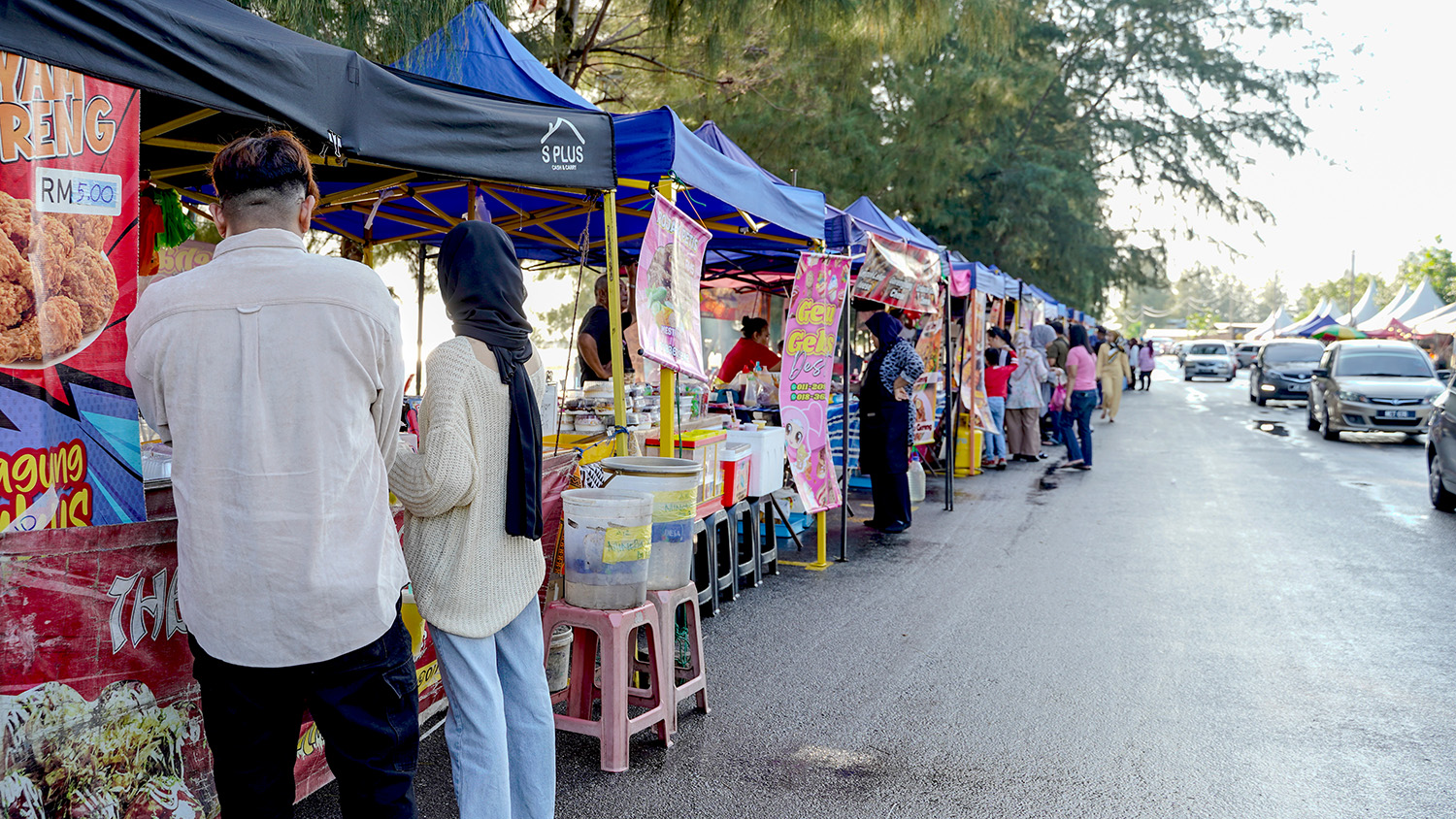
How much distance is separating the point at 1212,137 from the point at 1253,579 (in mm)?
23734

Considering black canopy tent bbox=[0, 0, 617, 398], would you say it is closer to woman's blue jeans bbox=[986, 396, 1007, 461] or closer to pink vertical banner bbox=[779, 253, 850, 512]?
pink vertical banner bbox=[779, 253, 850, 512]

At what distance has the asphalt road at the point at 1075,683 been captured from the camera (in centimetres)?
360

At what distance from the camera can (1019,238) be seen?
2278 cm

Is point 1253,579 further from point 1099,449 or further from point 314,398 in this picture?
point 1099,449

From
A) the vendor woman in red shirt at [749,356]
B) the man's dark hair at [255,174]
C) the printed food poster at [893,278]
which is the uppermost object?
the printed food poster at [893,278]

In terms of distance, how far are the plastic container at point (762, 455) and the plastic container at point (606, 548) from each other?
2.71m

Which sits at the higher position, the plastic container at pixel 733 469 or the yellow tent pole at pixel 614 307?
the yellow tent pole at pixel 614 307

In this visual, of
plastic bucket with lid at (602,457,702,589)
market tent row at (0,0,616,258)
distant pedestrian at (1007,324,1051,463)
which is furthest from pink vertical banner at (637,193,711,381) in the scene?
distant pedestrian at (1007,324,1051,463)

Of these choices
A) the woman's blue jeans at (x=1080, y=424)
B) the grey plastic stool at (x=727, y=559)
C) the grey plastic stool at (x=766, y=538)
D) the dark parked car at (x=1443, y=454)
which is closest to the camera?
the grey plastic stool at (x=727, y=559)

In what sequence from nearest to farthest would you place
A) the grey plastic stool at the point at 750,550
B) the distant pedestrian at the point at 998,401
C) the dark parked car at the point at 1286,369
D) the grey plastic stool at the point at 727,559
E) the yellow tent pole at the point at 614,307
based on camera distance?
the yellow tent pole at the point at 614,307 < the grey plastic stool at the point at 727,559 < the grey plastic stool at the point at 750,550 < the distant pedestrian at the point at 998,401 < the dark parked car at the point at 1286,369

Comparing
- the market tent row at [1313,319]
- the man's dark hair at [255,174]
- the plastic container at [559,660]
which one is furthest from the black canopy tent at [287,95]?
the market tent row at [1313,319]

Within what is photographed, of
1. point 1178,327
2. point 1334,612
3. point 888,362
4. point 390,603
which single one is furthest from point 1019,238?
point 1178,327

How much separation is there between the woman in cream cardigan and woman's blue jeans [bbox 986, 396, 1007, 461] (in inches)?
434

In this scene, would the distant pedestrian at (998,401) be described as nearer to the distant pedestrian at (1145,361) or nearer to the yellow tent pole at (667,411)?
the yellow tent pole at (667,411)
